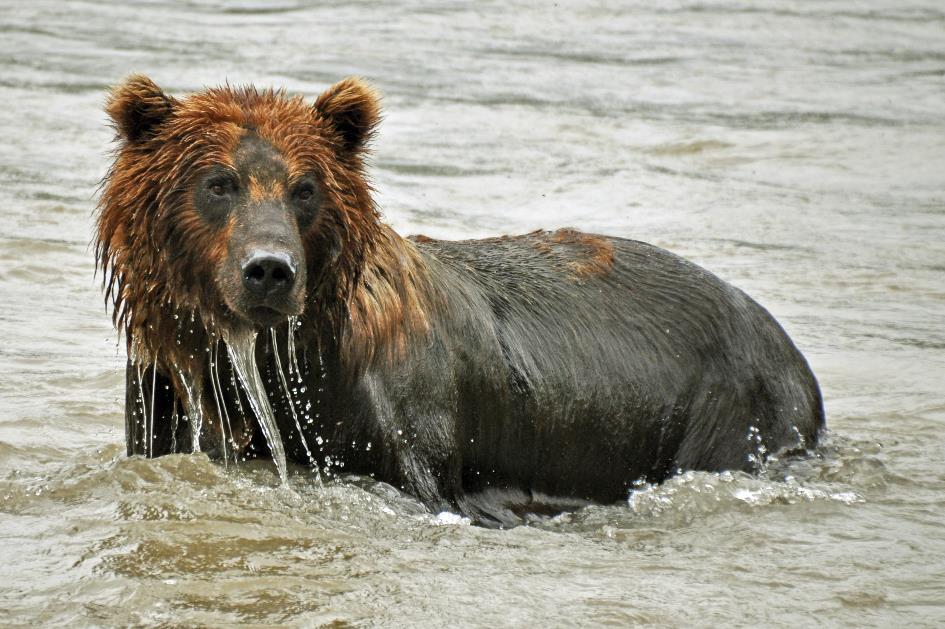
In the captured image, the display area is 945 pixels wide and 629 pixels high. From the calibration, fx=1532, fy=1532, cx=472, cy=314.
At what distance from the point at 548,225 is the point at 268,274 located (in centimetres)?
725

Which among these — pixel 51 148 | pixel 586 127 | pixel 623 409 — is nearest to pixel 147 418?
pixel 623 409

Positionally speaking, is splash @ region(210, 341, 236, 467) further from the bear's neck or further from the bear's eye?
the bear's eye

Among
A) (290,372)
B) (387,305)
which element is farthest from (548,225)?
(290,372)

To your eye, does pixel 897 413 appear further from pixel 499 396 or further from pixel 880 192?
pixel 880 192

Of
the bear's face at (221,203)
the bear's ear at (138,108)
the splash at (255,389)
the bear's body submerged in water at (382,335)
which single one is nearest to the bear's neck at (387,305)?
the bear's body submerged in water at (382,335)

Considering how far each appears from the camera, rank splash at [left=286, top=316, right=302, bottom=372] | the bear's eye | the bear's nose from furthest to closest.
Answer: splash at [left=286, top=316, right=302, bottom=372], the bear's eye, the bear's nose

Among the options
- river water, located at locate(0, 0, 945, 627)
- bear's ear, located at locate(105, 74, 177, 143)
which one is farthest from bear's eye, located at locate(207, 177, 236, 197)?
river water, located at locate(0, 0, 945, 627)

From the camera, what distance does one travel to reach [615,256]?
721 cm

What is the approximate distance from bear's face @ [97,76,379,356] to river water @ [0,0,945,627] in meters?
0.82

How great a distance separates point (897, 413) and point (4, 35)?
13794 mm

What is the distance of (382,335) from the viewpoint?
20.0 ft

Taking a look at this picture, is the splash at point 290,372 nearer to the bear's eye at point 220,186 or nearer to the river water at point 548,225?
the river water at point 548,225

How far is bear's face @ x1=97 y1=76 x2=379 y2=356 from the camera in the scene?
18.4 feet

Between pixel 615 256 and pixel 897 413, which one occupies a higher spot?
pixel 615 256
